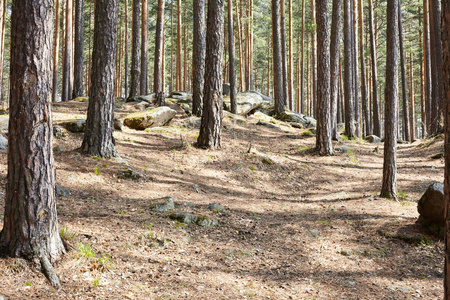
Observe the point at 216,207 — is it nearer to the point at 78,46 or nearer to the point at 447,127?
the point at 447,127

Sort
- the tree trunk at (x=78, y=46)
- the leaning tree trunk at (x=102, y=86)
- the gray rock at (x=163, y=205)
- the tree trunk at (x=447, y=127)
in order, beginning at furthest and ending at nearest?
the tree trunk at (x=78, y=46) < the leaning tree trunk at (x=102, y=86) < the gray rock at (x=163, y=205) < the tree trunk at (x=447, y=127)

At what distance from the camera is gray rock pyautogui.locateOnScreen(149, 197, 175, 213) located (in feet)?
19.7

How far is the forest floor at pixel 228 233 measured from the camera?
3.91 meters

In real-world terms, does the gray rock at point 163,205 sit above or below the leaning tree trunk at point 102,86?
below

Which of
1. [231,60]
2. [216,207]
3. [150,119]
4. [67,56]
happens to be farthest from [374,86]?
[67,56]

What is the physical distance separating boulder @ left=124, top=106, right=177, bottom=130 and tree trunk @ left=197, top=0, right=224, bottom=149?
271 centimetres

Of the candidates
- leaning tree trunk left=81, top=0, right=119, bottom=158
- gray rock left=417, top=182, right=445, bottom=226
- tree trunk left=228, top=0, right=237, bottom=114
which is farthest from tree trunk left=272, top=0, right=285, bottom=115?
gray rock left=417, top=182, right=445, bottom=226

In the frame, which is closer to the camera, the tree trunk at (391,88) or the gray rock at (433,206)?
the gray rock at (433,206)

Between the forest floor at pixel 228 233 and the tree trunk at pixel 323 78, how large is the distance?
189 cm

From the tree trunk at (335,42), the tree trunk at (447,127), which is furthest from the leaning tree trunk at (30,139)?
the tree trunk at (335,42)

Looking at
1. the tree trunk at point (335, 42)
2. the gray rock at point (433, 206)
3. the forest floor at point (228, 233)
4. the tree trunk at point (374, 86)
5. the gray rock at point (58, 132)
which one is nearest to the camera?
the forest floor at point (228, 233)

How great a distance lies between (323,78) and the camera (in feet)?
40.1

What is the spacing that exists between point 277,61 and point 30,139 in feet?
48.9

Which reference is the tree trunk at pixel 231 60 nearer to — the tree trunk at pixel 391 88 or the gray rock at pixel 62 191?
the tree trunk at pixel 391 88
